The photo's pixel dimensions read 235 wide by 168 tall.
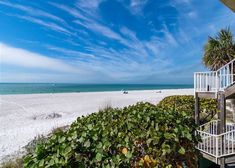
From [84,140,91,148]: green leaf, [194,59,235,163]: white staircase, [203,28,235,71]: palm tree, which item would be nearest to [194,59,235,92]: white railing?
[194,59,235,163]: white staircase

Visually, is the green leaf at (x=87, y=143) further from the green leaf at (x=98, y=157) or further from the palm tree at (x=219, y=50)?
the palm tree at (x=219, y=50)

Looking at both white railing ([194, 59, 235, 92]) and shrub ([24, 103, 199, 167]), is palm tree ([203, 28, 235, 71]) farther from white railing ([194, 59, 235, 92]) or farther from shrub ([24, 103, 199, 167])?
shrub ([24, 103, 199, 167])

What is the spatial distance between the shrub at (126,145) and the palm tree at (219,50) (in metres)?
16.3

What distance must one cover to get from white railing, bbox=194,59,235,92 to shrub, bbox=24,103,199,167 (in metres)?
7.46

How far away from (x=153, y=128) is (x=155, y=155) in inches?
14.1

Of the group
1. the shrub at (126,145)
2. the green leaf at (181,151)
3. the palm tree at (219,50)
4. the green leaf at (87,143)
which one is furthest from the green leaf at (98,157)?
the palm tree at (219,50)

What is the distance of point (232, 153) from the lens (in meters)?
9.04

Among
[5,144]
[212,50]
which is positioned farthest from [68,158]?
[212,50]

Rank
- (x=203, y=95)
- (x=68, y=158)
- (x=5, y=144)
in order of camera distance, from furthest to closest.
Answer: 1. (x=5, y=144)
2. (x=203, y=95)
3. (x=68, y=158)

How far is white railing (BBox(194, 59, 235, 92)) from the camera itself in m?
10.6

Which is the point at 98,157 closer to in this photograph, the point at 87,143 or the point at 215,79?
the point at 87,143

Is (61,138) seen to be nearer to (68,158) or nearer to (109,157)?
(68,158)

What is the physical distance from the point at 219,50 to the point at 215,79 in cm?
868

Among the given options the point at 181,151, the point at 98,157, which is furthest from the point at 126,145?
the point at 181,151
